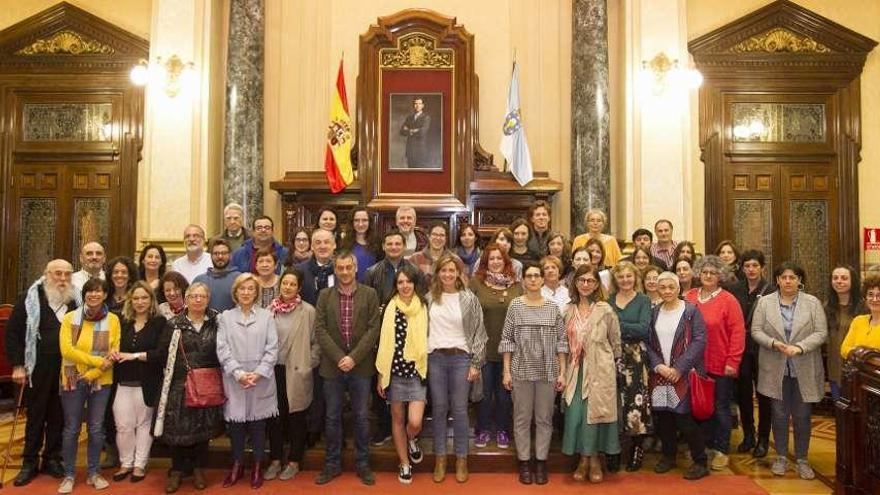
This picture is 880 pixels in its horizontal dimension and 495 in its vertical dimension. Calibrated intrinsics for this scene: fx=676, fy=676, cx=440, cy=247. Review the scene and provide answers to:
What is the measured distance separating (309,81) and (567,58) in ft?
11.9

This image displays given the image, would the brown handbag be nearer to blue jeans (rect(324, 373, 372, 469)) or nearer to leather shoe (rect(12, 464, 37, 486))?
blue jeans (rect(324, 373, 372, 469))

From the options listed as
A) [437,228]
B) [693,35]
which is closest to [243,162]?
Result: [437,228]

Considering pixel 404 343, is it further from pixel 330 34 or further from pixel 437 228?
pixel 330 34

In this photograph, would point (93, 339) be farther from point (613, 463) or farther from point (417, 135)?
A: point (417, 135)

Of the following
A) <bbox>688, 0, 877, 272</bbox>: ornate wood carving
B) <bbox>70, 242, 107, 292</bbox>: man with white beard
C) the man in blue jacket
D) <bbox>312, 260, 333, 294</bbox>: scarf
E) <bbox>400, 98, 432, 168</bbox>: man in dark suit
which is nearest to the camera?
<bbox>70, 242, 107, 292</bbox>: man with white beard

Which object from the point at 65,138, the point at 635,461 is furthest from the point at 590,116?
the point at 65,138

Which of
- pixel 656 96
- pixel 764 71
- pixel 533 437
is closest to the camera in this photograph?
pixel 533 437

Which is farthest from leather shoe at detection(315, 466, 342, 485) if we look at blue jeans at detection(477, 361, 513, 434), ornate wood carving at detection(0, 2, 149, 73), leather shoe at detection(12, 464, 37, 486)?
ornate wood carving at detection(0, 2, 149, 73)

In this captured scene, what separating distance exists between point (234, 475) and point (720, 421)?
145 inches

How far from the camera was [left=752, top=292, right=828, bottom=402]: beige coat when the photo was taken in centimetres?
504

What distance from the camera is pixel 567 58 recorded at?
9367mm

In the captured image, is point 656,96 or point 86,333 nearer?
point 86,333

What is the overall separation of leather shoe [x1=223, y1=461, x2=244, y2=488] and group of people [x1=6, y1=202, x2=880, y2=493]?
0.01 m

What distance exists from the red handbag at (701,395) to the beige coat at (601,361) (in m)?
0.62
